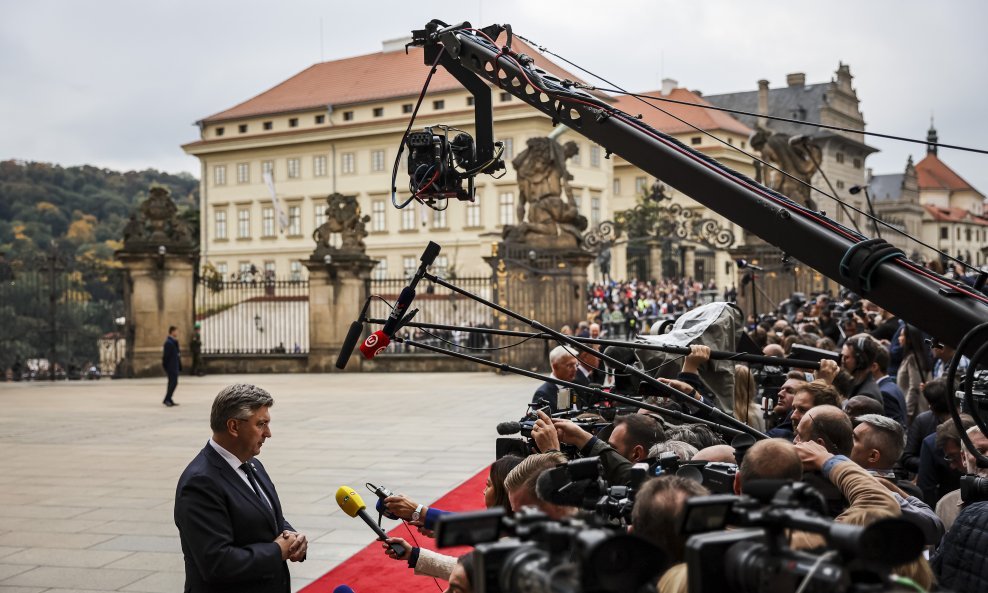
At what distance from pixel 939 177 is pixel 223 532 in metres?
149

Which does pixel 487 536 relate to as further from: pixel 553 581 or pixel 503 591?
pixel 553 581

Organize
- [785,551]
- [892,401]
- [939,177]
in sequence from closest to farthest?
[785,551], [892,401], [939,177]

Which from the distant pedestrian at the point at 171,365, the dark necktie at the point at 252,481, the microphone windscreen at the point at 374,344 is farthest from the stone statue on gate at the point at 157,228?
the dark necktie at the point at 252,481

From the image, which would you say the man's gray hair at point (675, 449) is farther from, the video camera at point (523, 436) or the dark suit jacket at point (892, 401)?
the dark suit jacket at point (892, 401)

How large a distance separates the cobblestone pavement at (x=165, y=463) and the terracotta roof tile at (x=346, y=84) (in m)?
52.3

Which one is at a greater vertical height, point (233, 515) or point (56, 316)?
point (56, 316)

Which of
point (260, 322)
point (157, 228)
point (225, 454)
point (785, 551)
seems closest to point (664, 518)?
point (785, 551)

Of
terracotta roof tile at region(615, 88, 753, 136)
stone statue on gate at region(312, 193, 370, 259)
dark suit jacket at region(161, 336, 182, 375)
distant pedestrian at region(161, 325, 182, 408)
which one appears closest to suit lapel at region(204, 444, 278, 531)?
distant pedestrian at region(161, 325, 182, 408)

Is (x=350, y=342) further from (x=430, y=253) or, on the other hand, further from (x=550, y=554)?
(x=550, y=554)

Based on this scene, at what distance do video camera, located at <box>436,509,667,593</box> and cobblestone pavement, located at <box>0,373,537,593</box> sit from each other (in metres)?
5.33

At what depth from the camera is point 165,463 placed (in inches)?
506

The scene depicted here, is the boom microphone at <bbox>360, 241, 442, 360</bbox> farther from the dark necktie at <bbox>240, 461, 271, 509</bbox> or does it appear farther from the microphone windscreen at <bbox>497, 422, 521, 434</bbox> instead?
the microphone windscreen at <bbox>497, 422, 521, 434</bbox>

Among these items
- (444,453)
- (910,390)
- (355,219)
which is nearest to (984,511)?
(910,390)

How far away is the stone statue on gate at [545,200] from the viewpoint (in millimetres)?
29375
